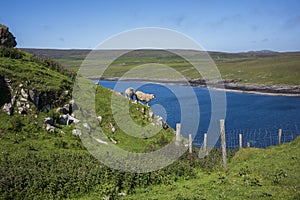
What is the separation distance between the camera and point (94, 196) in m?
10.3

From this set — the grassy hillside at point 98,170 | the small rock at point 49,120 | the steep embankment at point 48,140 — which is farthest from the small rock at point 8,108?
the small rock at point 49,120

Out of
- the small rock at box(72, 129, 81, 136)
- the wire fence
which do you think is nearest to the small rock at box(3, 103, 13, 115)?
the small rock at box(72, 129, 81, 136)

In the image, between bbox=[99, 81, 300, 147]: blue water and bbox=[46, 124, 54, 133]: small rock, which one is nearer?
bbox=[46, 124, 54, 133]: small rock

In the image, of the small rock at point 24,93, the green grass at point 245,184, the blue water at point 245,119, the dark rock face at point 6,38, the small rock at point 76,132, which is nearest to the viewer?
the green grass at point 245,184

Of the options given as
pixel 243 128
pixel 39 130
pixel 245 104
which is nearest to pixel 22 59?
pixel 39 130

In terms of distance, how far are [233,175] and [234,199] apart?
347cm

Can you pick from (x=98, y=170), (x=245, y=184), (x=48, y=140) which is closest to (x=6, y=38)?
(x=48, y=140)

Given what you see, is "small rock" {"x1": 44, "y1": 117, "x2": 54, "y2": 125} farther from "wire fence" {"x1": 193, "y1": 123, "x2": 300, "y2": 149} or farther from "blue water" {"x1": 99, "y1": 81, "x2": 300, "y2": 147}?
"wire fence" {"x1": 193, "y1": 123, "x2": 300, "y2": 149}

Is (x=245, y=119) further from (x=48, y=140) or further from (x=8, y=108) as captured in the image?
(x=8, y=108)

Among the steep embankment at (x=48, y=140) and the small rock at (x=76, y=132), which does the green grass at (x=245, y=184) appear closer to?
the steep embankment at (x=48, y=140)

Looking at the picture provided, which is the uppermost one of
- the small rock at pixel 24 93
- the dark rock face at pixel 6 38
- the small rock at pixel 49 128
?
the dark rock face at pixel 6 38

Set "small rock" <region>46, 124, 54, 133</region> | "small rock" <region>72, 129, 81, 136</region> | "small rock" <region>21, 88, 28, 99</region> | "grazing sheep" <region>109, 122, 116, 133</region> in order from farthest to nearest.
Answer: "grazing sheep" <region>109, 122, 116, 133</region> < "small rock" <region>21, 88, 28, 99</region> < "small rock" <region>72, 129, 81, 136</region> < "small rock" <region>46, 124, 54, 133</region>

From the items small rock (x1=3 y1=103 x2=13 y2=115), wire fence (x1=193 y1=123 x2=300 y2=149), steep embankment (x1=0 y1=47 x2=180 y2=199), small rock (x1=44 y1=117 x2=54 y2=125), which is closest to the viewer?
steep embankment (x1=0 y1=47 x2=180 y2=199)

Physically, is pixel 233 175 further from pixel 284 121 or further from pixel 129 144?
pixel 284 121
